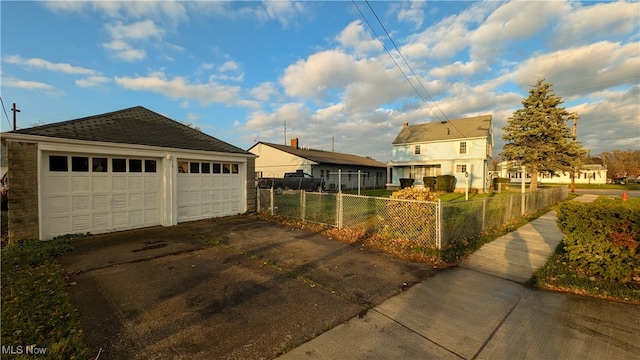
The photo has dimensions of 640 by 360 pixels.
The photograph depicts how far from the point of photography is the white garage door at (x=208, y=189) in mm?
9758

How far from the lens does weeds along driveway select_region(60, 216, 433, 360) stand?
2.96 m

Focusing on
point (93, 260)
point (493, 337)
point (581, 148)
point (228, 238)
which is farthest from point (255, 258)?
point (581, 148)

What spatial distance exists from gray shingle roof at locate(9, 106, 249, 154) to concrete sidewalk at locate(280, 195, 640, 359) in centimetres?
872

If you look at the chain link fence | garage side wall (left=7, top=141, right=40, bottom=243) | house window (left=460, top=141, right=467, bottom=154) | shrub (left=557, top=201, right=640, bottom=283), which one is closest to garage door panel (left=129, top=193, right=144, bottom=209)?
garage side wall (left=7, top=141, right=40, bottom=243)

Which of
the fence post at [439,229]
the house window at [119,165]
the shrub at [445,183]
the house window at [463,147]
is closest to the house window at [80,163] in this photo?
the house window at [119,165]

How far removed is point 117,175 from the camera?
27.1ft

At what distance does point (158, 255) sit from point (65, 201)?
382cm

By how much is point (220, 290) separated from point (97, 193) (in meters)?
6.33

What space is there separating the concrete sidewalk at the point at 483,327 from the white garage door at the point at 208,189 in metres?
8.41

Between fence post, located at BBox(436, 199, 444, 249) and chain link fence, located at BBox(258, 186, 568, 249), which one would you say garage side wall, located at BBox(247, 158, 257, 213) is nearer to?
chain link fence, located at BBox(258, 186, 568, 249)

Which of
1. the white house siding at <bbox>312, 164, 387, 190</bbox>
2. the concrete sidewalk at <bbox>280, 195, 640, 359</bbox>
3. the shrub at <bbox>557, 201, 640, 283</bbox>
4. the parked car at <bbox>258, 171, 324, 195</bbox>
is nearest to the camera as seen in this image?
the concrete sidewalk at <bbox>280, 195, 640, 359</bbox>

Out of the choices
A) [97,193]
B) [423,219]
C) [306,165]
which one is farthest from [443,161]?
[97,193]

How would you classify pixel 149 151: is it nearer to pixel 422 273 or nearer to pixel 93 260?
pixel 93 260

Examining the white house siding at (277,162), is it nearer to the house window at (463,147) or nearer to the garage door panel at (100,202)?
the house window at (463,147)
